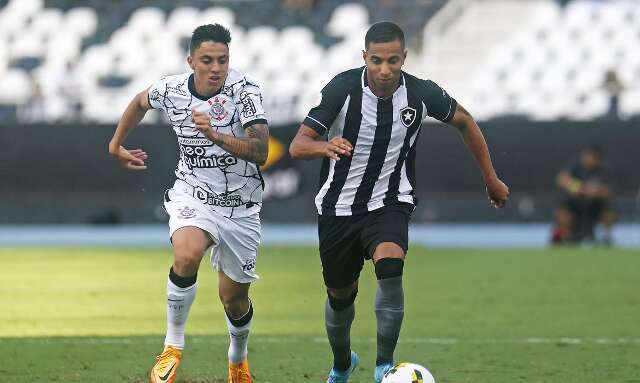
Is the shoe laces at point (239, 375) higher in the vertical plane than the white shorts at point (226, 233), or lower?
lower

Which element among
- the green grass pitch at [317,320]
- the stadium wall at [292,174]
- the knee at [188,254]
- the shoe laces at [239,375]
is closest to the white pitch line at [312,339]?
the green grass pitch at [317,320]

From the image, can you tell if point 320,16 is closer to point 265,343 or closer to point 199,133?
point 265,343

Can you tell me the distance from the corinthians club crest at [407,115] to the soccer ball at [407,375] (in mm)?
1280

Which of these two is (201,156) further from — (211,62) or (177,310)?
(177,310)

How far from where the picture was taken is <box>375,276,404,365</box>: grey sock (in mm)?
6328

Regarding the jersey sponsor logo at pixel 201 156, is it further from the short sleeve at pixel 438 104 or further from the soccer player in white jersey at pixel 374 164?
the short sleeve at pixel 438 104

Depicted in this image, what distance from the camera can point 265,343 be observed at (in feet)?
29.1

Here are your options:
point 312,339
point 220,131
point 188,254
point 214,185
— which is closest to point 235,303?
point 188,254

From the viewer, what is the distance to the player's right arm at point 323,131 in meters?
6.03

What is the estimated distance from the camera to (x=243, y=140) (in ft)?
21.2

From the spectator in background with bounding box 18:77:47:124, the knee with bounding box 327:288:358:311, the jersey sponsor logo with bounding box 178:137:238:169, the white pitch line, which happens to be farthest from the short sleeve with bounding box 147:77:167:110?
the spectator in background with bounding box 18:77:47:124

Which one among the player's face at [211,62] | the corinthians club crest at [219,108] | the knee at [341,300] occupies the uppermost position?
the player's face at [211,62]

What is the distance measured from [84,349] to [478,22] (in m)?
18.6

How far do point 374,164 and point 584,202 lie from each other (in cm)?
1392
